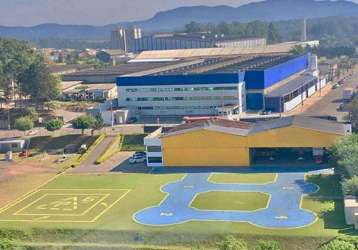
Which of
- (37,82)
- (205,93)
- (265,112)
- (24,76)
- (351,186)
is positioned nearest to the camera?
(351,186)

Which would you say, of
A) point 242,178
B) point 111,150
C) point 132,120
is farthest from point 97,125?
point 242,178

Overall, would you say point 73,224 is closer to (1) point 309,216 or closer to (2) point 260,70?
(1) point 309,216

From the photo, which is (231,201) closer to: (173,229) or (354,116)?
(173,229)

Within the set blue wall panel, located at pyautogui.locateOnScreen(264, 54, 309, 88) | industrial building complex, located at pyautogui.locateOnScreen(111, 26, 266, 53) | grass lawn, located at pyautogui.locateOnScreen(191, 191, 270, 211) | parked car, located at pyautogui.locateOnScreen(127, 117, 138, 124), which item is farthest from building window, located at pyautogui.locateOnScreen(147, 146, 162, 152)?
industrial building complex, located at pyautogui.locateOnScreen(111, 26, 266, 53)

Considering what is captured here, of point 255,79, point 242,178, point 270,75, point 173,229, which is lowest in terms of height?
point 173,229

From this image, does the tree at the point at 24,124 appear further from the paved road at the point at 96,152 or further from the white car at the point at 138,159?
the white car at the point at 138,159

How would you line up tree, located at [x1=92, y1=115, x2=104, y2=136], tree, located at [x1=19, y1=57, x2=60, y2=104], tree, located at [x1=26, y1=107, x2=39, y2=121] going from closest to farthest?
tree, located at [x1=92, y1=115, x2=104, y2=136]
tree, located at [x1=26, y1=107, x2=39, y2=121]
tree, located at [x1=19, y1=57, x2=60, y2=104]

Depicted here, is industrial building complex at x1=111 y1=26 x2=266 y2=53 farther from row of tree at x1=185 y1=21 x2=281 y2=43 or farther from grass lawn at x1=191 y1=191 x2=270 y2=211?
grass lawn at x1=191 y1=191 x2=270 y2=211
